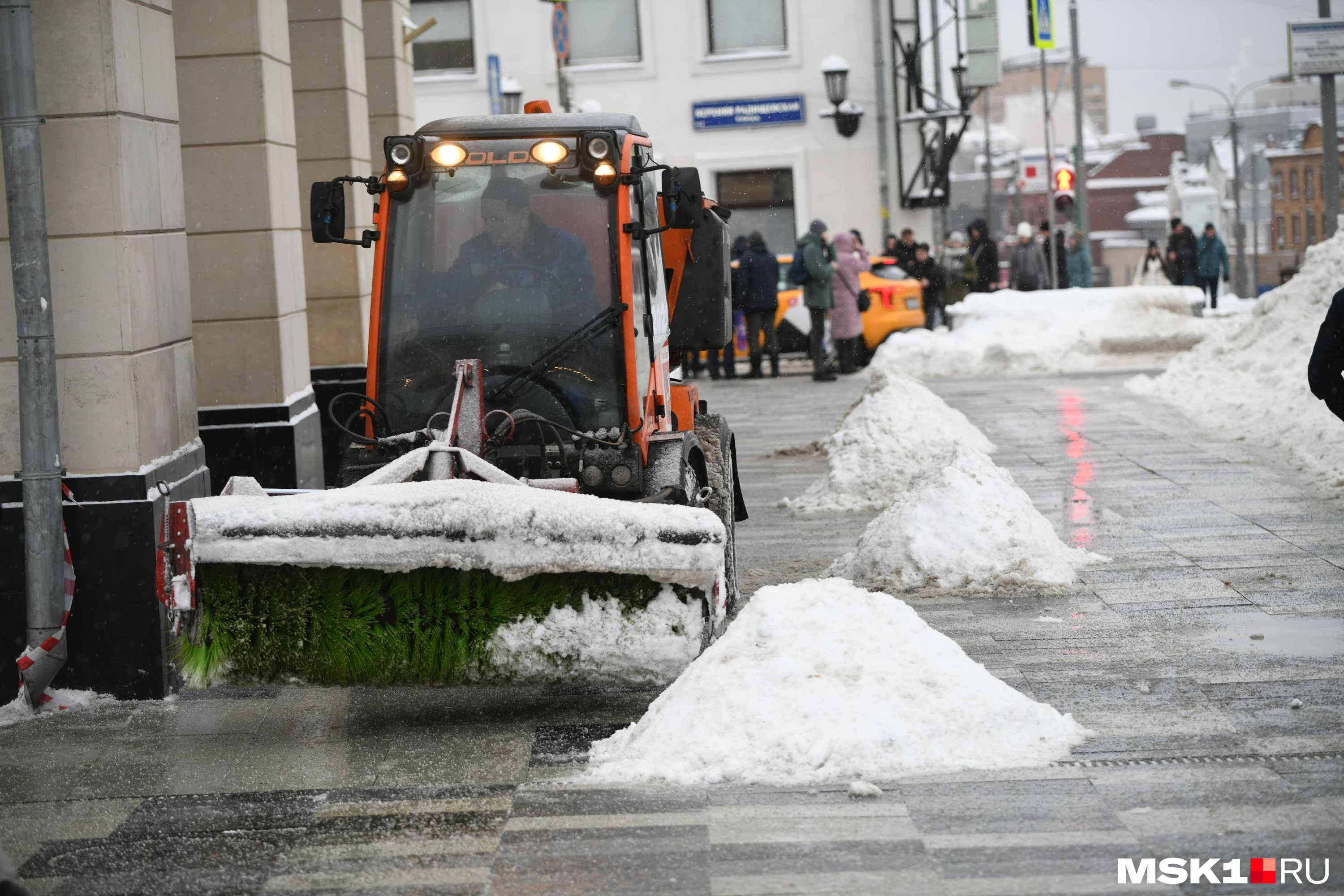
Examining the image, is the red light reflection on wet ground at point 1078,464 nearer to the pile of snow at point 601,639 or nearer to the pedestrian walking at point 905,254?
the pile of snow at point 601,639

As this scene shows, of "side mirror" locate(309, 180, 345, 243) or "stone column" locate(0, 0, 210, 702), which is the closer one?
"stone column" locate(0, 0, 210, 702)

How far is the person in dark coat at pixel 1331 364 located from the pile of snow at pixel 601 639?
2.96 meters

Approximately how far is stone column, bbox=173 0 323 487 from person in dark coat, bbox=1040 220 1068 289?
2055cm

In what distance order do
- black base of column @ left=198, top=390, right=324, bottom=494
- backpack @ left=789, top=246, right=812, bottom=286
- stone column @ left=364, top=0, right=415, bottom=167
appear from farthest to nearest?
backpack @ left=789, top=246, right=812, bottom=286 → stone column @ left=364, top=0, right=415, bottom=167 → black base of column @ left=198, top=390, right=324, bottom=494

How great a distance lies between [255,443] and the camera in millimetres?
9648

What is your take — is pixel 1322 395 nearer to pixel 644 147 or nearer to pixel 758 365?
pixel 644 147

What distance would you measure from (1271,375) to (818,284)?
651 cm

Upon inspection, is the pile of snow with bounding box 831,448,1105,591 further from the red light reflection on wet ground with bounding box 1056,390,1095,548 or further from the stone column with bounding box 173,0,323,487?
the stone column with bounding box 173,0,323,487

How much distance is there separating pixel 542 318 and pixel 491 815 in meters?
2.37

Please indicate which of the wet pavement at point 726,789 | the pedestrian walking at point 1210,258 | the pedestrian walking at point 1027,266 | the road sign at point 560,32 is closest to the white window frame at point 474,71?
the pedestrian walking at point 1027,266

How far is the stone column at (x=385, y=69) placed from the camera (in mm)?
13961

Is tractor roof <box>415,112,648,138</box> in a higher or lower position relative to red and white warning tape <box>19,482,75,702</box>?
higher

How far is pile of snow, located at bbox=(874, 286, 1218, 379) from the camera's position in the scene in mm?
21547

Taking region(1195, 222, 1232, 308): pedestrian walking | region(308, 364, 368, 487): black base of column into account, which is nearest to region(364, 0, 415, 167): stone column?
region(308, 364, 368, 487): black base of column
